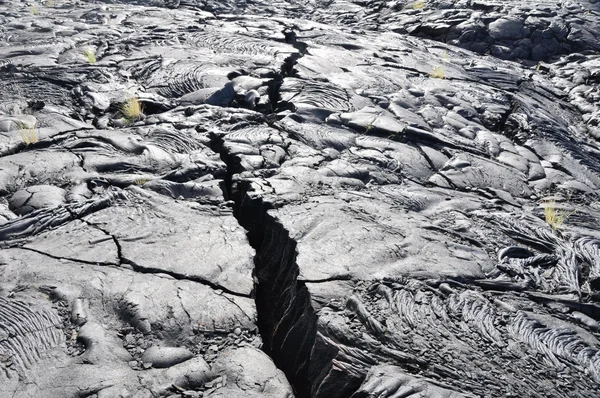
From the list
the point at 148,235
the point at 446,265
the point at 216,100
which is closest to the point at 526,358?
the point at 446,265

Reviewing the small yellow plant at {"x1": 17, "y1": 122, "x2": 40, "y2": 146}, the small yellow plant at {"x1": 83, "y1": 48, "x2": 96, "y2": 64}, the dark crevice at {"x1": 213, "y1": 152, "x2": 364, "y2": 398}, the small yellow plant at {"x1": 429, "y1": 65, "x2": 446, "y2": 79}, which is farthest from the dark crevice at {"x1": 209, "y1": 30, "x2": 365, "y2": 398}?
the small yellow plant at {"x1": 429, "y1": 65, "x2": 446, "y2": 79}

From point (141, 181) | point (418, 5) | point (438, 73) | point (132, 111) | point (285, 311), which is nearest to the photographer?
point (285, 311)

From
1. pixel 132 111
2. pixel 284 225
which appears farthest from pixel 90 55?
pixel 284 225

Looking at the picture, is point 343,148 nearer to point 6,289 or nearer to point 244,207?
point 244,207

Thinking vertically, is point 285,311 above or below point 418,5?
below

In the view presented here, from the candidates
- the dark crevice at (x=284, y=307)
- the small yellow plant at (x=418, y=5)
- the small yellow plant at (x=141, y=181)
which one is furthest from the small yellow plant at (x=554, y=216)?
the small yellow plant at (x=418, y=5)

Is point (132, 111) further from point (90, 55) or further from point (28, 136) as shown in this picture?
point (90, 55)

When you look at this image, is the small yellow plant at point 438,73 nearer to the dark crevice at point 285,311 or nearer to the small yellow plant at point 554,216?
the small yellow plant at point 554,216
